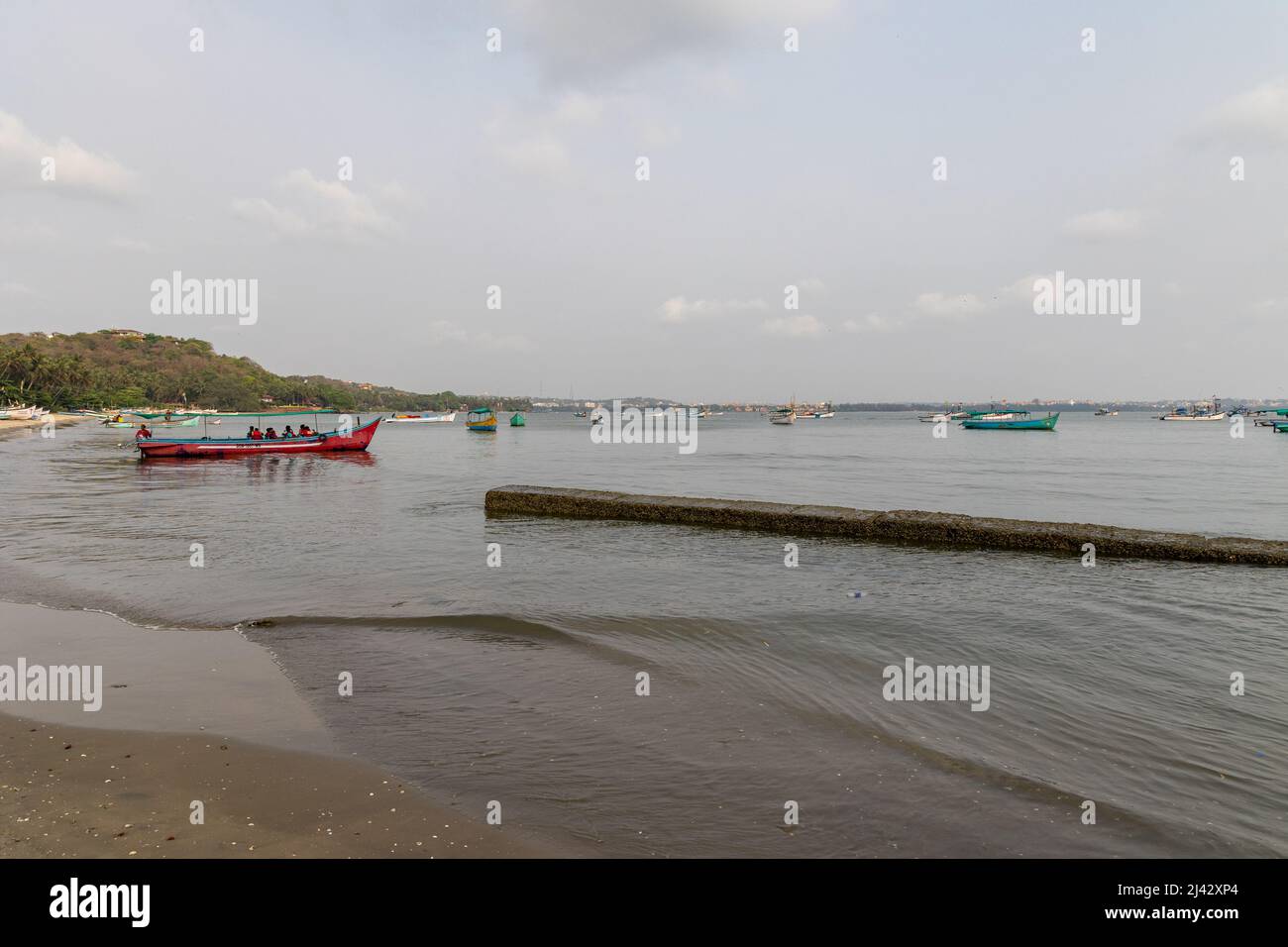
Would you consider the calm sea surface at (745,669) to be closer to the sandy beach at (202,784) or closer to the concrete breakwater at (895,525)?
the sandy beach at (202,784)

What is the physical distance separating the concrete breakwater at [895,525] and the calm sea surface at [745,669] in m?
0.53

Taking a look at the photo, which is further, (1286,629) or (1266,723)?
(1286,629)

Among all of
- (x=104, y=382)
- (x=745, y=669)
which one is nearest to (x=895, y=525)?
(x=745, y=669)

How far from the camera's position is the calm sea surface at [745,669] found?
438 cm

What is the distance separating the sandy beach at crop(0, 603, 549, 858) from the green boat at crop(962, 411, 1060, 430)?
103m

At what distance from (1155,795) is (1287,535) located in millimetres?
15942

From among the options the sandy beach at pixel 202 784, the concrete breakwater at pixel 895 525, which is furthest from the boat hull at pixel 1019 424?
the sandy beach at pixel 202 784

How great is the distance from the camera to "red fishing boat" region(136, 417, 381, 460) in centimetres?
3909

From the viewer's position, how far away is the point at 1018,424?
320 ft

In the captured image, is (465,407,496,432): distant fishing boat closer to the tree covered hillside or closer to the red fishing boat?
the red fishing boat

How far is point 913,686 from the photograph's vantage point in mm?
6652
